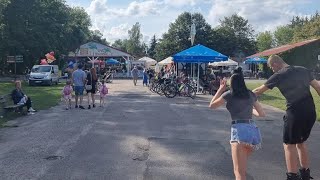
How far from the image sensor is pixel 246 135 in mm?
5453

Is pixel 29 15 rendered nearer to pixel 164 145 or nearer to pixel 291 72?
pixel 164 145

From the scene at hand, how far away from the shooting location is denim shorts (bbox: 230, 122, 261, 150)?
17.8ft

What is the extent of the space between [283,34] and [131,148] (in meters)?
123

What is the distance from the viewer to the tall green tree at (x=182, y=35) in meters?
88.6

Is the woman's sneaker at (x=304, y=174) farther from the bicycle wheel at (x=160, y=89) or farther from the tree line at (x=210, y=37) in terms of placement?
the tree line at (x=210, y=37)

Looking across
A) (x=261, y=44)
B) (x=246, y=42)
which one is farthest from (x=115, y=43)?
(x=246, y=42)

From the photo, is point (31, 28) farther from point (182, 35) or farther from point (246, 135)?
point (182, 35)

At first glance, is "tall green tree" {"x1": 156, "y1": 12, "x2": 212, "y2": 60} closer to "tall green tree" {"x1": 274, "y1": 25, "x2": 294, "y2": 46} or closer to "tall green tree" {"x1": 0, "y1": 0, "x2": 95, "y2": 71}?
"tall green tree" {"x1": 0, "y1": 0, "x2": 95, "y2": 71}

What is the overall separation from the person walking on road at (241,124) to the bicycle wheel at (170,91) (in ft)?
61.2

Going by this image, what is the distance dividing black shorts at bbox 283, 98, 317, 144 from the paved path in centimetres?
89

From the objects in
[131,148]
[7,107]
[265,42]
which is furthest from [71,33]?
[265,42]

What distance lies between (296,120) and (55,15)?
50045 mm

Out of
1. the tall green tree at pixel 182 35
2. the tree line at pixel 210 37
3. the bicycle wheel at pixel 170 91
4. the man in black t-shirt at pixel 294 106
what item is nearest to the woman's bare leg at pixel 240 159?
the man in black t-shirt at pixel 294 106

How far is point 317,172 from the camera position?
7.39m
